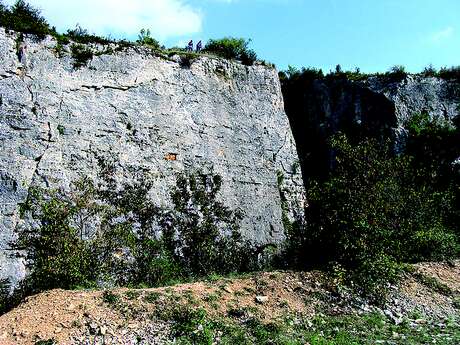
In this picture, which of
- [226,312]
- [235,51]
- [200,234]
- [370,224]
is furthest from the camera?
[235,51]

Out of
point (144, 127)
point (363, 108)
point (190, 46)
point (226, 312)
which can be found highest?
point (190, 46)

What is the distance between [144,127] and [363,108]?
323 inches

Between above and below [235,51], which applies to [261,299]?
below

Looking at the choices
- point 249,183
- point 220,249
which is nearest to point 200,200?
point 220,249

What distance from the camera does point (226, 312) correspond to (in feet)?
24.7

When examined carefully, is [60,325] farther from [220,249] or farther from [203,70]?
[203,70]

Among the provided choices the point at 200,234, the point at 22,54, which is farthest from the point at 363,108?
the point at 22,54

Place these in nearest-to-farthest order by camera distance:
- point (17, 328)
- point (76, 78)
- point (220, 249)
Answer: point (17, 328), point (220, 249), point (76, 78)

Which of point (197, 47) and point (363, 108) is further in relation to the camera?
point (363, 108)

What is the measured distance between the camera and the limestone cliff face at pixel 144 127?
35.6 ft

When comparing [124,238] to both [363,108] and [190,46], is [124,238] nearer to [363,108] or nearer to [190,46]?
[190,46]

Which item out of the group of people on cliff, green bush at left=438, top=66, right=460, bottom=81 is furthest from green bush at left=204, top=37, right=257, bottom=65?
green bush at left=438, top=66, right=460, bottom=81

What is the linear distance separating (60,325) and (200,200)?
4747 millimetres

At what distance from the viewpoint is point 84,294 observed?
7.41 metres
